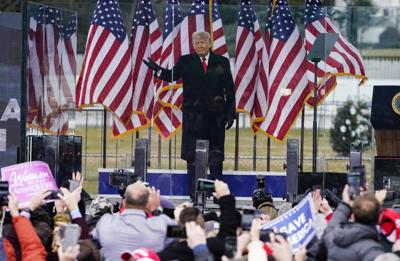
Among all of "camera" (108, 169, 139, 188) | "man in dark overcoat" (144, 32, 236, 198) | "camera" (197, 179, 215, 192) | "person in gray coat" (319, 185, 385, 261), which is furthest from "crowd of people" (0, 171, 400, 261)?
"man in dark overcoat" (144, 32, 236, 198)

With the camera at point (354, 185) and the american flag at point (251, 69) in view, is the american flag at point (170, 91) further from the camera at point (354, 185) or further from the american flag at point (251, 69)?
the camera at point (354, 185)

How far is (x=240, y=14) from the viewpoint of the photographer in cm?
2031

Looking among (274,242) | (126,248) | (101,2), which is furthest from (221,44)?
(274,242)

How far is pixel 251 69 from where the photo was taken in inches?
792

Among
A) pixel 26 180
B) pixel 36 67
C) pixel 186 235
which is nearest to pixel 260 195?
pixel 36 67

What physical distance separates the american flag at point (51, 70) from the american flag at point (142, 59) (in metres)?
0.82

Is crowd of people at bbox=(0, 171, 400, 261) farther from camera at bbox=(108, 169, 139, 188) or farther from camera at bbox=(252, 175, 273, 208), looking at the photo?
camera at bbox=(108, 169, 139, 188)

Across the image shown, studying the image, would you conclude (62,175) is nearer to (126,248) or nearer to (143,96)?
(143,96)

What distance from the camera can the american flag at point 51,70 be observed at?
20219 mm

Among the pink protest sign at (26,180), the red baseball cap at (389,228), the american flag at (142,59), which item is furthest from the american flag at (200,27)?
the red baseball cap at (389,228)

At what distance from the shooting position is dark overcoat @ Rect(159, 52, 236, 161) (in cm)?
1986

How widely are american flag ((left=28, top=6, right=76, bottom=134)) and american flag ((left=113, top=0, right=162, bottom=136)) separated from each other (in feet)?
2.68

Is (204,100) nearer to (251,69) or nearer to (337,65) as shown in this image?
(251,69)

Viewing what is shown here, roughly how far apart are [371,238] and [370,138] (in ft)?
31.5
